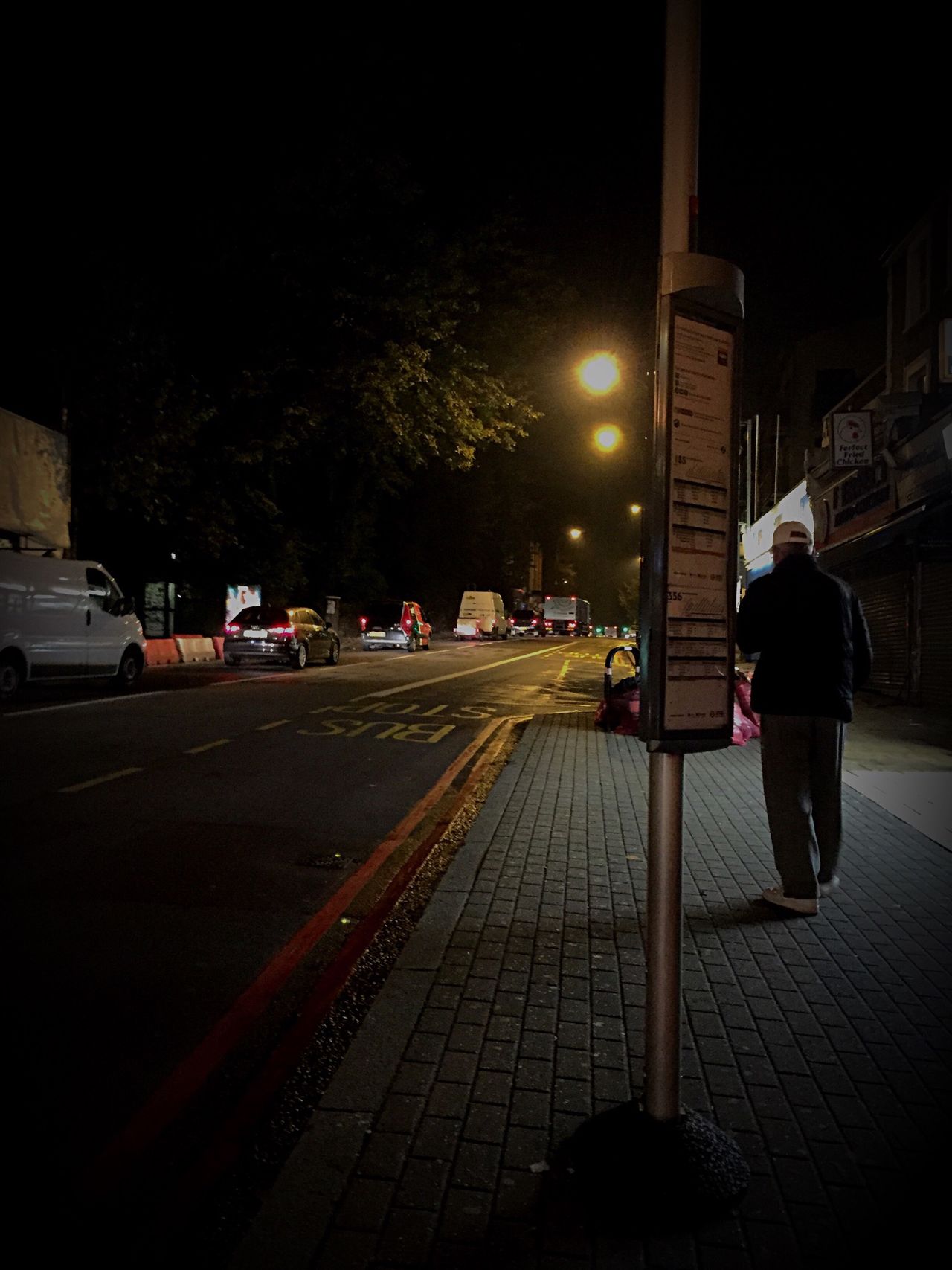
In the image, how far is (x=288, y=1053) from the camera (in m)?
3.51

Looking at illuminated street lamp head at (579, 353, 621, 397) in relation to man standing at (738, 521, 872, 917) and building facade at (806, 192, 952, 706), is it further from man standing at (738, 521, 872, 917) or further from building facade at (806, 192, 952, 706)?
man standing at (738, 521, 872, 917)

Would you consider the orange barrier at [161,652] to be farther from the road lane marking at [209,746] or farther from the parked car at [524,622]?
the parked car at [524,622]

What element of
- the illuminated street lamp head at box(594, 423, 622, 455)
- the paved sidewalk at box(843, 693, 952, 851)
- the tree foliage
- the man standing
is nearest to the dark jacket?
the man standing

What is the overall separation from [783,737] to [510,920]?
5.77 feet

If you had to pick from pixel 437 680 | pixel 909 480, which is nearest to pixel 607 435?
pixel 909 480

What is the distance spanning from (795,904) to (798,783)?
666 millimetres

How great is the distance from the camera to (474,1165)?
2740 millimetres

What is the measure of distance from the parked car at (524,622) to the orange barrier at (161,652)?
1854 inches

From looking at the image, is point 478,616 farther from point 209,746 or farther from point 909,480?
point 209,746

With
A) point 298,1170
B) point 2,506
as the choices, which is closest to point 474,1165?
point 298,1170

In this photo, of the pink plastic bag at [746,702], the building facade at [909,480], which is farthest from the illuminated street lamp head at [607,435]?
the pink plastic bag at [746,702]

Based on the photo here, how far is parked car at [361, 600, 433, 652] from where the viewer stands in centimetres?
3772

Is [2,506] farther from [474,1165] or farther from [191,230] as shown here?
[474,1165]

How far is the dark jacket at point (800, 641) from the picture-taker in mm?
5070
